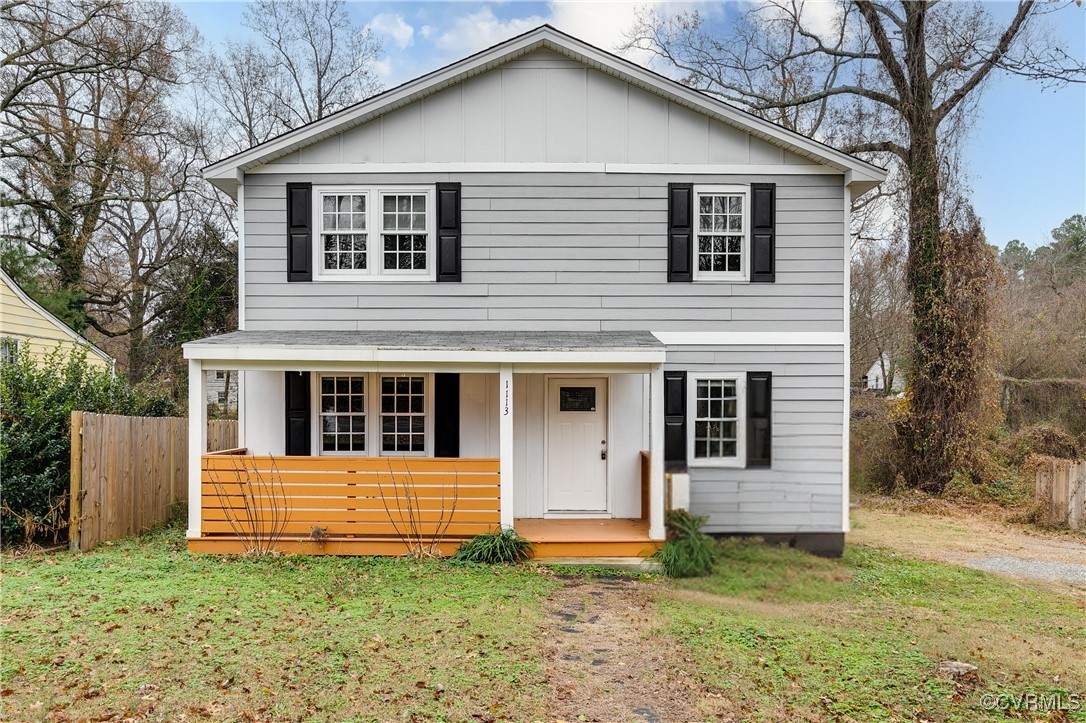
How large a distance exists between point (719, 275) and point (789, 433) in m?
2.29

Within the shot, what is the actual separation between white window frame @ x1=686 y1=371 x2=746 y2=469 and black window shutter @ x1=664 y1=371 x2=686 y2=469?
79 millimetres

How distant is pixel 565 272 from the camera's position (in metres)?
9.41

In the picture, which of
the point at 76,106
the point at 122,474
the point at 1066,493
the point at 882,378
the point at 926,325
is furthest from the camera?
the point at 882,378

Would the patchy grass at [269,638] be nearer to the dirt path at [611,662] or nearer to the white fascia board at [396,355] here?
the dirt path at [611,662]

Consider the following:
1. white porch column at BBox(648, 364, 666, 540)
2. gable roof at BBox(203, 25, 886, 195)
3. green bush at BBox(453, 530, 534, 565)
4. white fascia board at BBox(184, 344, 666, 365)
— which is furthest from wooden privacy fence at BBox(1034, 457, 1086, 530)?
green bush at BBox(453, 530, 534, 565)

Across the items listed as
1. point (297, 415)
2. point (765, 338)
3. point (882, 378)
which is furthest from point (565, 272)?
point (882, 378)

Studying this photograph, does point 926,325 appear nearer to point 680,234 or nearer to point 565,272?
point 680,234

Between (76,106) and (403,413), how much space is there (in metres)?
16.5

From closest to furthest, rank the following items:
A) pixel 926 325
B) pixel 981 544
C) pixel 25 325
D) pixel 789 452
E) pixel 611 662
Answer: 1. pixel 611 662
2. pixel 789 452
3. pixel 981 544
4. pixel 926 325
5. pixel 25 325

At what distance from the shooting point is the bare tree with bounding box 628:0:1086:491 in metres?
14.5

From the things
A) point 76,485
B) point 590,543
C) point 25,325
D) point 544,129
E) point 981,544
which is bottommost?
point 981,544

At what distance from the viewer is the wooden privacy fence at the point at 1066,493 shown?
11367mm

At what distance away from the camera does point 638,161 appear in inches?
370

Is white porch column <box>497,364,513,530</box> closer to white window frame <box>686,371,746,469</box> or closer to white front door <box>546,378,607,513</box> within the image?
white front door <box>546,378,607,513</box>
